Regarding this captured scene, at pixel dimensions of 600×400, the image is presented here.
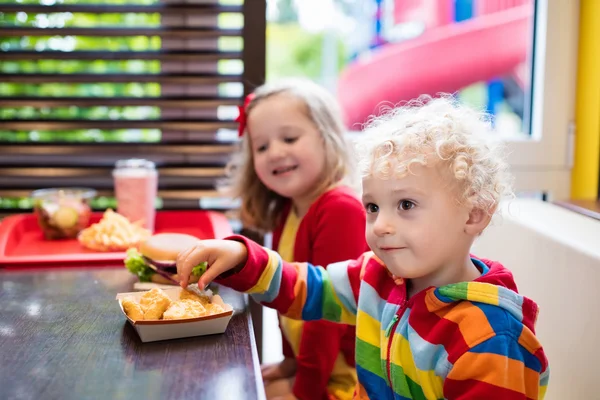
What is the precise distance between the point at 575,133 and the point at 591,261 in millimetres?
916

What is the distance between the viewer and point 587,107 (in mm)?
1806

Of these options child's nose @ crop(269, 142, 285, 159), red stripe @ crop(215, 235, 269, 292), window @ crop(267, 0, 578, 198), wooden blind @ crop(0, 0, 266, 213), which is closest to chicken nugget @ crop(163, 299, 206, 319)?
red stripe @ crop(215, 235, 269, 292)

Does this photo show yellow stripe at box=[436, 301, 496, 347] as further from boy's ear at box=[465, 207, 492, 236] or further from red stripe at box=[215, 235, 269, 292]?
red stripe at box=[215, 235, 269, 292]

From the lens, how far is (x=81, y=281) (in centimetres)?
119

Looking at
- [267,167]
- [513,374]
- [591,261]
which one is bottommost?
[513,374]

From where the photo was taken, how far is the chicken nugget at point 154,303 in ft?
2.97

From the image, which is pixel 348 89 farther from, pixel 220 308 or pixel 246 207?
pixel 220 308

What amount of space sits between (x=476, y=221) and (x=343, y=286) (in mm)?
300

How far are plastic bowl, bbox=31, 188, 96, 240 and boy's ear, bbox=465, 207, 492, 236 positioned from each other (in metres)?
0.91

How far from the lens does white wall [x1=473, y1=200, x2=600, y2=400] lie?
1034mm

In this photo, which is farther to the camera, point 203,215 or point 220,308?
point 203,215

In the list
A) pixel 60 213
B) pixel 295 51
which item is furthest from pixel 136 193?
pixel 295 51

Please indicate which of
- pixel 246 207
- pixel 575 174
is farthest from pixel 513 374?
pixel 575 174

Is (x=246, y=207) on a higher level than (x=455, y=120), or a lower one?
lower
